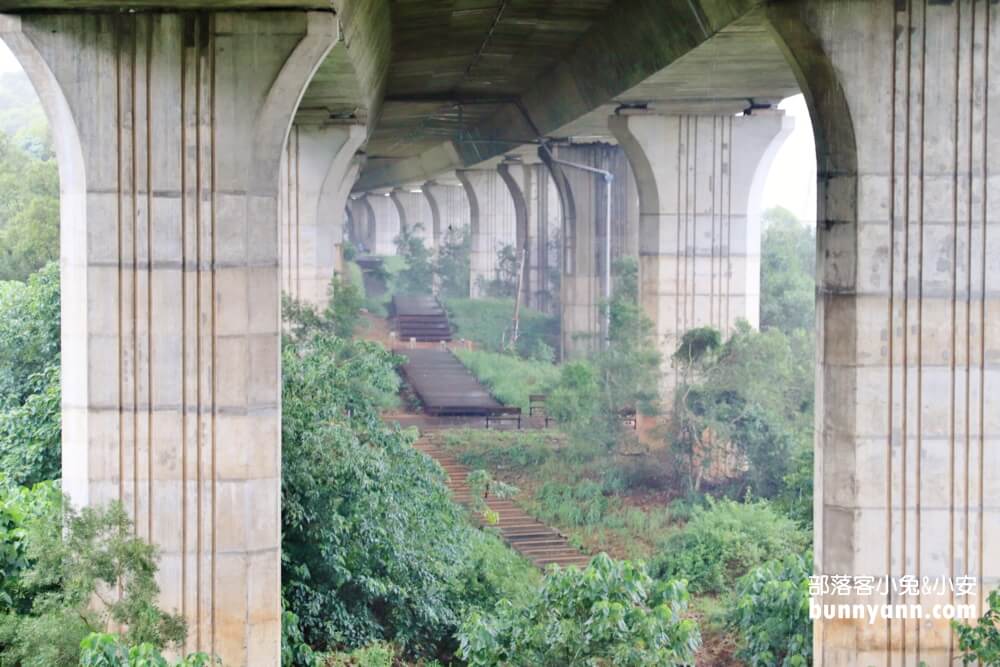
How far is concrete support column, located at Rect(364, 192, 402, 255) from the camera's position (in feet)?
308

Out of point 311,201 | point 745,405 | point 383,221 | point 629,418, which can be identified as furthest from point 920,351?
point 383,221

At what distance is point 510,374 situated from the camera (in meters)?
38.7

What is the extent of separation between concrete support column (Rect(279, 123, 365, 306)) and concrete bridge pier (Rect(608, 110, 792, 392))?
18.4 feet

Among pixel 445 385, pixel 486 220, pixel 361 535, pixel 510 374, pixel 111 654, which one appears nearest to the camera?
pixel 111 654

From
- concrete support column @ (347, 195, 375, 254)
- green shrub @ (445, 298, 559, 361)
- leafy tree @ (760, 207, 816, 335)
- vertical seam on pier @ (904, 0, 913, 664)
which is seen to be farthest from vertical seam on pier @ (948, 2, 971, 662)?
concrete support column @ (347, 195, 375, 254)

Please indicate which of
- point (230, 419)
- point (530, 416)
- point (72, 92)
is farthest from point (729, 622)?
point (530, 416)

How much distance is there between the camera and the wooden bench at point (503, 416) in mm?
33116

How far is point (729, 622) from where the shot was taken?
57.5 feet

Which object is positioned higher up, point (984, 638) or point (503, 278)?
point (503, 278)

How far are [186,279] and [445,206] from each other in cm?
6032

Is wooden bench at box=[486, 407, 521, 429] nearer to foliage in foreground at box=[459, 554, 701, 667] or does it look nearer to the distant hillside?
foliage in foreground at box=[459, 554, 701, 667]

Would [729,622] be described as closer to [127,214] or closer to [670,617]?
[670,617]

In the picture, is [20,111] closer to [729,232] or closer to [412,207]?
[412,207]

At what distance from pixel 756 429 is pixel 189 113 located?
46.7 feet
